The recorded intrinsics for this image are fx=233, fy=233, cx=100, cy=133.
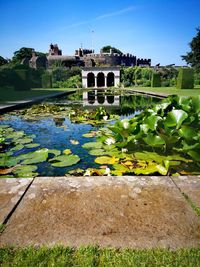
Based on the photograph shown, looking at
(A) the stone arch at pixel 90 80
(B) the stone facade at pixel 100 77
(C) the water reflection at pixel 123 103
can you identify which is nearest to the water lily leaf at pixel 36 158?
(C) the water reflection at pixel 123 103

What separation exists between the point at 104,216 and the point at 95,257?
0.38m

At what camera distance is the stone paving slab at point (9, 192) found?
5.49 feet

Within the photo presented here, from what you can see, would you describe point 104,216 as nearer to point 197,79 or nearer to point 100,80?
point 197,79

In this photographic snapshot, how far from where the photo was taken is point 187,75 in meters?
24.5

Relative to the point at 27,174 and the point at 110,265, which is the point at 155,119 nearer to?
the point at 27,174

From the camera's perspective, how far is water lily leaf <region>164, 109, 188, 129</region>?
2.99m

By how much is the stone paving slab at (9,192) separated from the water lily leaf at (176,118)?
1.91 m

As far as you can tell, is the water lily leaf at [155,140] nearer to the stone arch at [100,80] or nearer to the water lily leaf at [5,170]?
the water lily leaf at [5,170]

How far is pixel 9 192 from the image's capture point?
6.35 feet

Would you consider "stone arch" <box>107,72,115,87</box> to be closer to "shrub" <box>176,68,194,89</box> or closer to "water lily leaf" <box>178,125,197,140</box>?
"shrub" <box>176,68,194,89</box>

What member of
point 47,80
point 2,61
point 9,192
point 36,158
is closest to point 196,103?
point 36,158

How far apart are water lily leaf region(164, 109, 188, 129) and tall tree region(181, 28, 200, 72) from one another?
129 feet

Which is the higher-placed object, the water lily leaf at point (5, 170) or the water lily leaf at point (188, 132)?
the water lily leaf at point (188, 132)

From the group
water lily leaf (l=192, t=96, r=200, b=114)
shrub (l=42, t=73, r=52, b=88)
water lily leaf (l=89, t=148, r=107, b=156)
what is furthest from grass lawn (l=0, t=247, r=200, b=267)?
shrub (l=42, t=73, r=52, b=88)
